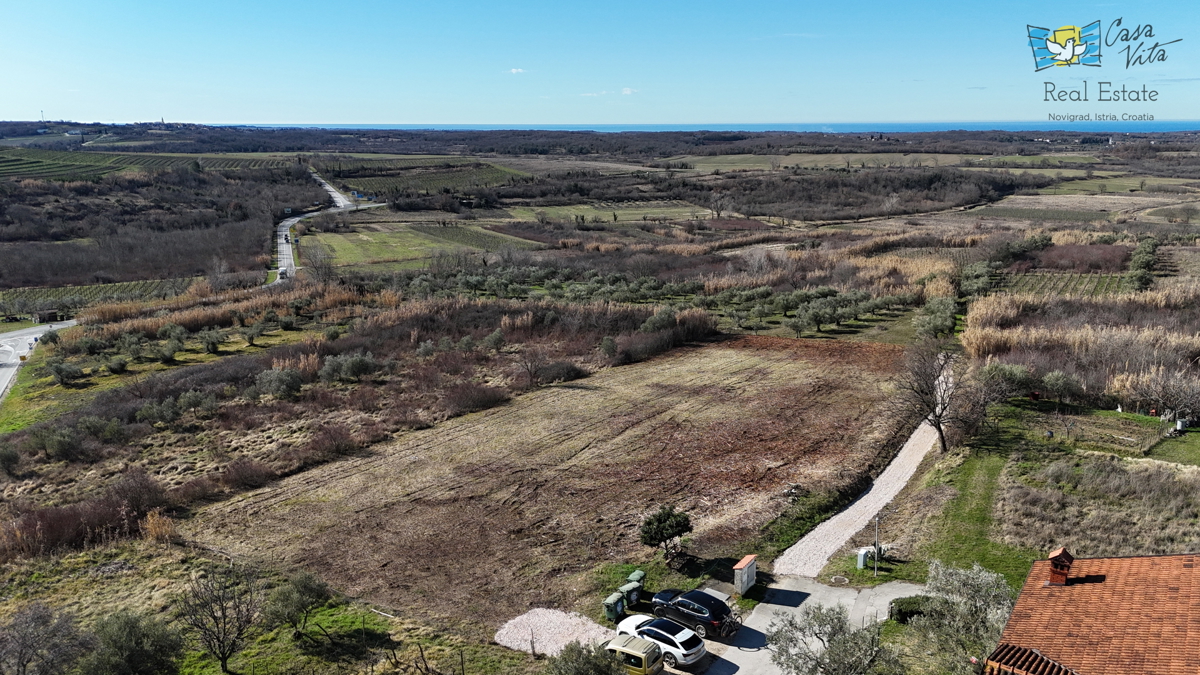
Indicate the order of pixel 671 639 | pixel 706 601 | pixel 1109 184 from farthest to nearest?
pixel 1109 184
pixel 706 601
pixel 671 639

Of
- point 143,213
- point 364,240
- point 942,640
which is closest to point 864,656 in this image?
point 942,640

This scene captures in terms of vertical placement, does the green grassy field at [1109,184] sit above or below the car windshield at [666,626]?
above

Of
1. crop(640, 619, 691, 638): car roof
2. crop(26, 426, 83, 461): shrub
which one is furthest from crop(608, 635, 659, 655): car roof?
crop(26, 426, 83, 461): shrub

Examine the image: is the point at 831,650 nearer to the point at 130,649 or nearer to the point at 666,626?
the point at 666,626

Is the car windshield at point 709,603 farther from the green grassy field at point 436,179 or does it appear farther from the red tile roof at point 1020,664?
the green grassy field at point 436,179

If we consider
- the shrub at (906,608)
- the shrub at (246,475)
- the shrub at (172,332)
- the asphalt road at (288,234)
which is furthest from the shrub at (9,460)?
the asphalt road at (288,234)

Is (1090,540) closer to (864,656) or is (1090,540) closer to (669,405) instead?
(864,656)

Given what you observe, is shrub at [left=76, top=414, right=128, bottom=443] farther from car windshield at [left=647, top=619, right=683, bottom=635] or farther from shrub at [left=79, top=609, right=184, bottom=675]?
car windshield at [left=647, top=619, right=683, bottom=635]

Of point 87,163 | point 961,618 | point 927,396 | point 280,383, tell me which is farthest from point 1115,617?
point 87,163
